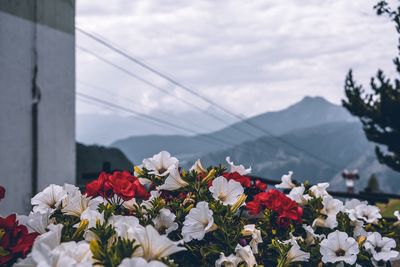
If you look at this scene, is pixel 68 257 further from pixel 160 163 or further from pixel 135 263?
pixel 160 163

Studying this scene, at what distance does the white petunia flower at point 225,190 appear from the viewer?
11.0 ft

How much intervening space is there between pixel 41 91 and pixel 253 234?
8.01m

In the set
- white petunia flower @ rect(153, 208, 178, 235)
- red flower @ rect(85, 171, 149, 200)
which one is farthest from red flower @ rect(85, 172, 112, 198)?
white petunia flower @ rect(153, 208, 178, 235)

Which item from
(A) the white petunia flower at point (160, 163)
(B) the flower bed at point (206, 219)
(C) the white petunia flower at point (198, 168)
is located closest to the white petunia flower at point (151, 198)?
(B) the flower bed at point (206, 219)

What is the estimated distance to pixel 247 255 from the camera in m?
3.12

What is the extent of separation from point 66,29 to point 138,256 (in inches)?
395

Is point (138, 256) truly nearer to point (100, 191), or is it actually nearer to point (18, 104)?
point (100, 191)

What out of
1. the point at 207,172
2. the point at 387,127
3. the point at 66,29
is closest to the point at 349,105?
the point at 387,127

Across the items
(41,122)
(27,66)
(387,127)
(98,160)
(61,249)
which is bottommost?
(98,160)

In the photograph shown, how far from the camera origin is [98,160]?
55.9 m

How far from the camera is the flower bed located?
2.83 meters

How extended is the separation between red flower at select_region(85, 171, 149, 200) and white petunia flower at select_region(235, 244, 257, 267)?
0.63 meters

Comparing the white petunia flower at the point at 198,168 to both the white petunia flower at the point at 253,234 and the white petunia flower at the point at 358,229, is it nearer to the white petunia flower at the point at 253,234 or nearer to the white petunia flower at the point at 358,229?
the white petunia flower at the point at 253,234

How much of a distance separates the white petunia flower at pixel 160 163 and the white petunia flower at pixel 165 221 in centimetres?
42
